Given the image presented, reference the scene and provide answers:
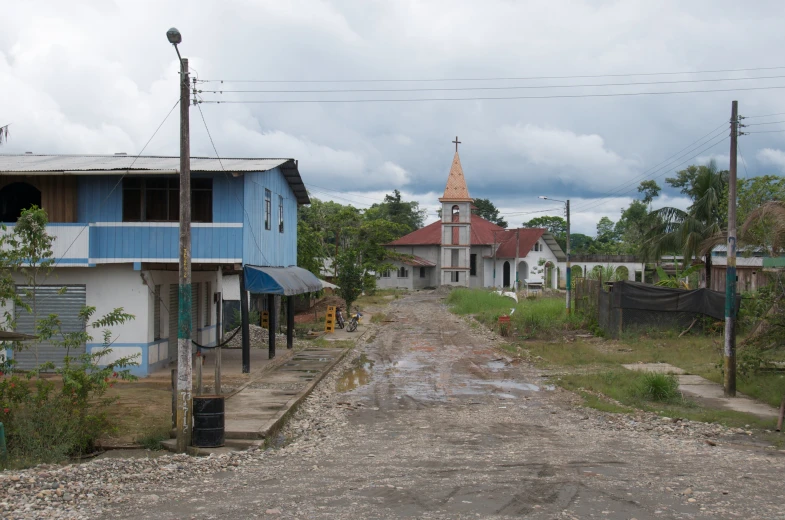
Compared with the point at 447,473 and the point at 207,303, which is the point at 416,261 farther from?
the point at 447,473

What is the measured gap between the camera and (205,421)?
10867mm

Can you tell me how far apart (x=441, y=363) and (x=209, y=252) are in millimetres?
7929

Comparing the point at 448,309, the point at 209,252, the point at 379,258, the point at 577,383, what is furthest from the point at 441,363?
the point at 379,258

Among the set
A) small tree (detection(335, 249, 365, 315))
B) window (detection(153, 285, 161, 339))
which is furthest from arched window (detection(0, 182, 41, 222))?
small tree (detection(335, 249, 365, 315))

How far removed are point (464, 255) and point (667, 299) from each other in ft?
152

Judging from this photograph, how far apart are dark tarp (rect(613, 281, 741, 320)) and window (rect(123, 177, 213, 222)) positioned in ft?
49.3

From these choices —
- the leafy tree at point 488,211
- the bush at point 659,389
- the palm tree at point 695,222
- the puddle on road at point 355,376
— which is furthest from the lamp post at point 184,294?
the leafy tree at point 488,211

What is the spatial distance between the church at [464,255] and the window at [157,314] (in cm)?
4845

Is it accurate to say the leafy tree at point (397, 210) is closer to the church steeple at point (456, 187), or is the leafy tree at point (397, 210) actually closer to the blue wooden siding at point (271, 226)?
the church steeple at point (456, 187)

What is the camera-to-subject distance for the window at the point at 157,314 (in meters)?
19.4

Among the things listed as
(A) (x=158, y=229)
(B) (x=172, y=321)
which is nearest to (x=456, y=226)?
(B) (x=172, y=321)

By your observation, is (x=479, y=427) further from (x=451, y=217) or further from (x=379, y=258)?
(x=451, y=217)

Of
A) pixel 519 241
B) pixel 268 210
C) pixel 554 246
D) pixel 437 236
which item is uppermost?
pixel 437 236

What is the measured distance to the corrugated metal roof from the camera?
1722 cm
